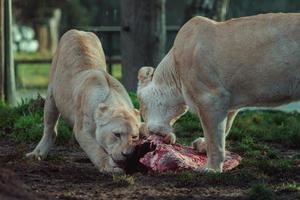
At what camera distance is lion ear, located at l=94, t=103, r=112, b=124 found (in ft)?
26.3

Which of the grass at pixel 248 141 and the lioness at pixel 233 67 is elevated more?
the lioness at pixel 233 67

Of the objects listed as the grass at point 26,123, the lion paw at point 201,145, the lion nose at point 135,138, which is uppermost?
the lion nose at point 135,138

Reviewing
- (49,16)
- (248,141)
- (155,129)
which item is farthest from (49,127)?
(49,16)

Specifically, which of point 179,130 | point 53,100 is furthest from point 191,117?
point 53,100

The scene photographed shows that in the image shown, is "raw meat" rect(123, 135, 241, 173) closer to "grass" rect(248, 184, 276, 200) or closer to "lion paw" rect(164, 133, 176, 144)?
"lion paw" rect(164, 133, 176, 144)

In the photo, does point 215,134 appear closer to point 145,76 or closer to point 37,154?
point 145,76

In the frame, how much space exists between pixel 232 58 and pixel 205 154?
1.19 metres

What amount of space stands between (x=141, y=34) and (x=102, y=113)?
6.06 meters

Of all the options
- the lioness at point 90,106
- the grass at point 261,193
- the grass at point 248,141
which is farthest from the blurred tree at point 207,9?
the grass at point 261,193

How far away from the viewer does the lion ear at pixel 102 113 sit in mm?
8008

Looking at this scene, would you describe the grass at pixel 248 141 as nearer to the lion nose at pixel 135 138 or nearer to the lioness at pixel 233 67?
the lion nose at pixel 135 138

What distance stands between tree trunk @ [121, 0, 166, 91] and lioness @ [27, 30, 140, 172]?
4376 mm

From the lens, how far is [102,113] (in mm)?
8047

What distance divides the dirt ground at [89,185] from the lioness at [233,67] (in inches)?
28.9
